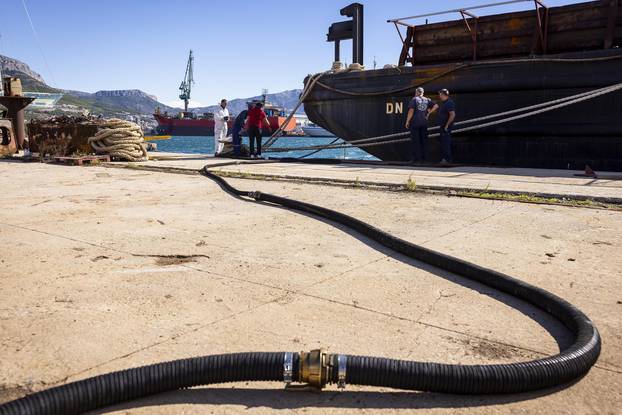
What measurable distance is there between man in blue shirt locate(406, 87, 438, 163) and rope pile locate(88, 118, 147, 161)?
20.0 feet

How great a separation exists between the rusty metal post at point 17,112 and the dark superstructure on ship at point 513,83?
8.36 metres

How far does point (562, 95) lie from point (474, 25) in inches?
121

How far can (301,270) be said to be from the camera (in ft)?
9.86

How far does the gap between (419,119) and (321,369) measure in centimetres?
977

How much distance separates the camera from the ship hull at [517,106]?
10164mm

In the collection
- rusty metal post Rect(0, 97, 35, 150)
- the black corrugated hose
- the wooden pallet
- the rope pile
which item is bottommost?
the black corrugated hose

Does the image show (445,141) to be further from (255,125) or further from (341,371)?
(341,371)

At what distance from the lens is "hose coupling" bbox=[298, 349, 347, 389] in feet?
5.43

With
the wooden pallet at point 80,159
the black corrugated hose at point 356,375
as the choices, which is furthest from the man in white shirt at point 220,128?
the black corrugated hose at point 356,375

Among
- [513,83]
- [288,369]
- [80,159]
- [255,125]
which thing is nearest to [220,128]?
[255,125]

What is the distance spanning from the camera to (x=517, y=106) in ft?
36.4

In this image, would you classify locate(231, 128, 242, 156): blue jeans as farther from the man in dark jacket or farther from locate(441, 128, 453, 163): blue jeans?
locate(441, 128, 453, 163): blue jeans

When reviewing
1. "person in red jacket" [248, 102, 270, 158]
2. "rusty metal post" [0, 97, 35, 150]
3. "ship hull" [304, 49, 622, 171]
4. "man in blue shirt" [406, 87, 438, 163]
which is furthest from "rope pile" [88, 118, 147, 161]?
"man in blue shirt" [406, 87, 438, 163]

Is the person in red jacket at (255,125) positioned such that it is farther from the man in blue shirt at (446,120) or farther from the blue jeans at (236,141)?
the man in blue shirt at (446,120)
